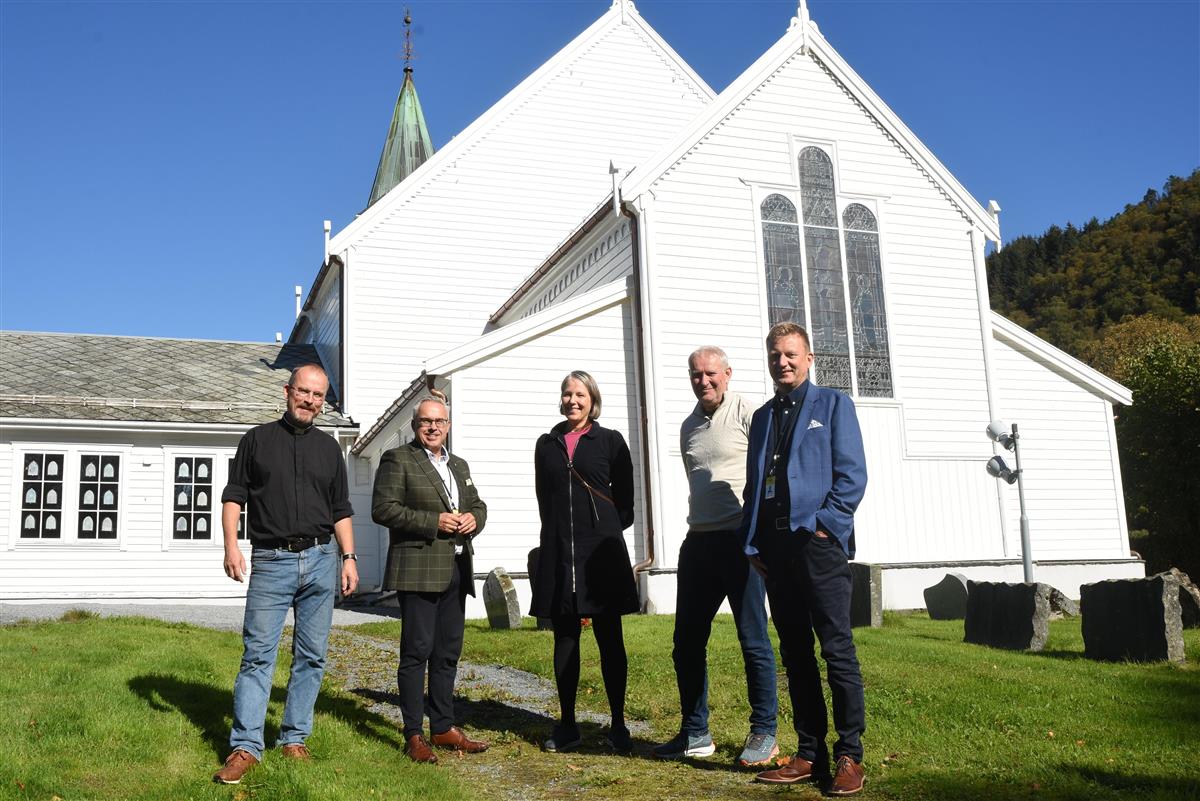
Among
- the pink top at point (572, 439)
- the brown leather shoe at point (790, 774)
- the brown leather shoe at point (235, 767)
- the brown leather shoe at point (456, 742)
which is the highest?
the pink top at point (572, 439)

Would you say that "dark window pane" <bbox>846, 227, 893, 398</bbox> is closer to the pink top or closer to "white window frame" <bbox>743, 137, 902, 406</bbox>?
"white window frame" <bbox>743, 137, 902, 406</bbox>

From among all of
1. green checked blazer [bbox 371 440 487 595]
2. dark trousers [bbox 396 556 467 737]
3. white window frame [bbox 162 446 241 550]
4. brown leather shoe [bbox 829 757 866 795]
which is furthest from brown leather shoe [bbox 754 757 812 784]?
white window frame [bbox 162 446 241 550]

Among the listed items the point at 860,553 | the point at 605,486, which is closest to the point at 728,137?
the point at 860,553

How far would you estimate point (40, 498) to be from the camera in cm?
1895

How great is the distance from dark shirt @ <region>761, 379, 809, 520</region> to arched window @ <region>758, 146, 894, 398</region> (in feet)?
38.6

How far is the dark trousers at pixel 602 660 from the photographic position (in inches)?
247

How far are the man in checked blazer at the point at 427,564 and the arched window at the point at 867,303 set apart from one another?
1214 cm

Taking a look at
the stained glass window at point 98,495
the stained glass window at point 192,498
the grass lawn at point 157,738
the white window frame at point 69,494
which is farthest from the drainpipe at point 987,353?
the stained glass window at point 98,495

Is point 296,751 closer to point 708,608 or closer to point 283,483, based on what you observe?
point 283,483

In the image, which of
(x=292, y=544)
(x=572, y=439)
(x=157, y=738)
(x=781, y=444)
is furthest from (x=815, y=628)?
(x=157, y=738)

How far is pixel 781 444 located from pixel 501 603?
8365 mm

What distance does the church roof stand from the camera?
94.1 ft

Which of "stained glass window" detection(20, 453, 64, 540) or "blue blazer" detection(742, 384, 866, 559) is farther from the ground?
"stained glass window" detection(20, 453, 64, 540)

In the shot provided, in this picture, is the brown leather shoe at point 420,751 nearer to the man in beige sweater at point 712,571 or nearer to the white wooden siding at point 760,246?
the man in beige sweater at point 712,571
